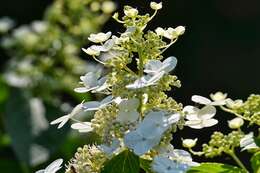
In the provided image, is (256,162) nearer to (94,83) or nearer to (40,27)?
(94,83)

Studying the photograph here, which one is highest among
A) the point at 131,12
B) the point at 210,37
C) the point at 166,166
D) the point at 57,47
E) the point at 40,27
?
the point at 210,37

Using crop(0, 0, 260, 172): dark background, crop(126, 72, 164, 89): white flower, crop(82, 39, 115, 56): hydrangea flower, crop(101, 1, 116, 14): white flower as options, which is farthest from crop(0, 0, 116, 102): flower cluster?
crop(0, 0, 260, 172): dark background

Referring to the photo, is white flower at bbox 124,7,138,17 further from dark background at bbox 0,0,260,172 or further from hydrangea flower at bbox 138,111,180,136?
dark background at bbox 0,0,260,172

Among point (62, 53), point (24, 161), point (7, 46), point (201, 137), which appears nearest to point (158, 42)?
point (24, 161)

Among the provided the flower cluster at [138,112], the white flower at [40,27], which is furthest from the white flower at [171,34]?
the white flower at [40,27]

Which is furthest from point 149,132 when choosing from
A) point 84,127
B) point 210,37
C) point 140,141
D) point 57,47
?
point 210,37

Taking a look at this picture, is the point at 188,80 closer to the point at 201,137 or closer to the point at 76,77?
the point at 201,137
